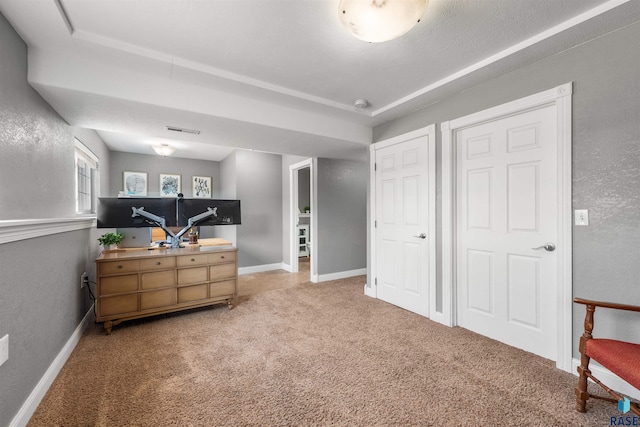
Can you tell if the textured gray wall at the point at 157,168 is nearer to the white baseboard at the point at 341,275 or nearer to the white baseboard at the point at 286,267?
the white baseboard at the point at 286,267

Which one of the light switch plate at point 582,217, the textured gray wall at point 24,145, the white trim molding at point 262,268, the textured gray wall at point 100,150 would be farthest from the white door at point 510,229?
the textured gray wall at point 100,150

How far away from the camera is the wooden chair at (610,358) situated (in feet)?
4.26

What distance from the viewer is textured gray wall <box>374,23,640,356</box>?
1.69 m

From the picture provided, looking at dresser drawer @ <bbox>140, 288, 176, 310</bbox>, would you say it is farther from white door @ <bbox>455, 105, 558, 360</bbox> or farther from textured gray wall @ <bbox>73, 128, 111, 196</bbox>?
white door @ <bbox>455, 105, 558, 360</bbox>

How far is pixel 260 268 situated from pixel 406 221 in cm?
319

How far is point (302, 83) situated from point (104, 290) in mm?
2616

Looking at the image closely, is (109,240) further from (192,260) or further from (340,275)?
(340,275)

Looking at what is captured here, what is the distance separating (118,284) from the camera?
2.65 m

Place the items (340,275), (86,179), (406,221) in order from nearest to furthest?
(406,221) → (86,179) → (340,275)

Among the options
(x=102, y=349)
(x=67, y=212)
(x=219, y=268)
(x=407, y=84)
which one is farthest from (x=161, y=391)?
(x=407, y=84)

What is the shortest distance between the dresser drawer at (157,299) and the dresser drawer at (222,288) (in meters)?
0.39

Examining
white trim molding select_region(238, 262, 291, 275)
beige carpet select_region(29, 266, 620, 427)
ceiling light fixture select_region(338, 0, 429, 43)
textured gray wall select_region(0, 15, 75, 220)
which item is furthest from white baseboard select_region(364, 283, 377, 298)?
textured gray wall select_region(0, 15, 75, 220)

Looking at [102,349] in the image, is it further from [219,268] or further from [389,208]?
[389,208]

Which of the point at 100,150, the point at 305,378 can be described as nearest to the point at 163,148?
the point at 100,150
